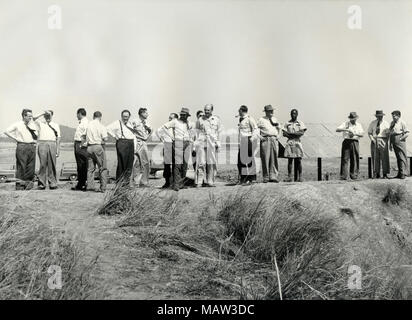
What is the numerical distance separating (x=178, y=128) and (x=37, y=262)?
560 centimetres

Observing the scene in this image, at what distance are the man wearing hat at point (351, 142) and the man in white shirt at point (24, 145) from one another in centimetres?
673

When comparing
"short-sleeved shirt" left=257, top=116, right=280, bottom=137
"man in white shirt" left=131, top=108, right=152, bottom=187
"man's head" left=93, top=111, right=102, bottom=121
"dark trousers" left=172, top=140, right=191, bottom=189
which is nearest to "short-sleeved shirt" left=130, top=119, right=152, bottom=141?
"man in white shirt" left=131, top=108, right=152, bottom=187

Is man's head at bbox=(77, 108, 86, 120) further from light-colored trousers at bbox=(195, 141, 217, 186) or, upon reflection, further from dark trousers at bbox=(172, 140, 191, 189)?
light-colored trousers at bbox=(195, 141, 217, 186)

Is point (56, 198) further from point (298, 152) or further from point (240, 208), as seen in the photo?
point (298, 152)

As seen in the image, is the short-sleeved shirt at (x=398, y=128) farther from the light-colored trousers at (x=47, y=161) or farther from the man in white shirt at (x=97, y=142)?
the light-colored trousers at (x=47, y=161)

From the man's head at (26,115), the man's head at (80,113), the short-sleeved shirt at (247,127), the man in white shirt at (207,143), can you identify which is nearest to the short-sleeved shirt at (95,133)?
the man's head at (80,113)

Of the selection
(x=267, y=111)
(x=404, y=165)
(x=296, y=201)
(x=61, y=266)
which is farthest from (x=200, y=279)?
(x=404, y=165)

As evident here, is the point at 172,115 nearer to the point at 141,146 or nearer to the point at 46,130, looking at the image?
the point at 141,146

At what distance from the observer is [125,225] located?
7.71 meters

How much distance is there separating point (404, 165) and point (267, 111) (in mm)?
3841

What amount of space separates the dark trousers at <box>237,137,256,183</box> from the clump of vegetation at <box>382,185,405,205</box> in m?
3.08

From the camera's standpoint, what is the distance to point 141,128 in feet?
37.8

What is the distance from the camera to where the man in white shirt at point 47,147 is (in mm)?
10930

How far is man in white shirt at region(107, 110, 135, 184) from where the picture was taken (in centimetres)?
1071
